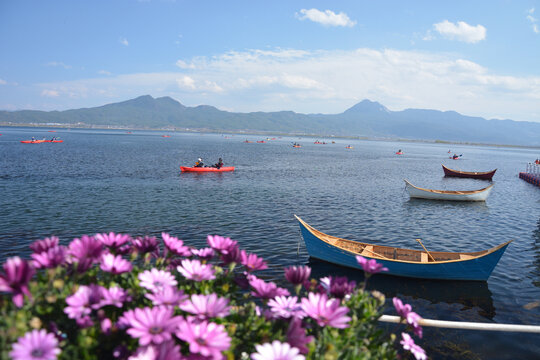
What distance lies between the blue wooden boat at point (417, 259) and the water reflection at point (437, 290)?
27 centimetres

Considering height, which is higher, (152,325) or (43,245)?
(43,245)

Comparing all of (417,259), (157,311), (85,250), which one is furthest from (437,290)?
(85,250)

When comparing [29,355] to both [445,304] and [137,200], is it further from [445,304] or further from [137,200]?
[137,200]

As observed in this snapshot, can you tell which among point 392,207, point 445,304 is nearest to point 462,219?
point 392,207

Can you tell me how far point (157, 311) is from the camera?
2.42m

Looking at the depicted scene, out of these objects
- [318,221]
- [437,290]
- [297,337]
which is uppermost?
[297,337]

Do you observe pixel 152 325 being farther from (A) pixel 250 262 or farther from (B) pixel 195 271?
(A) pixel 250 262

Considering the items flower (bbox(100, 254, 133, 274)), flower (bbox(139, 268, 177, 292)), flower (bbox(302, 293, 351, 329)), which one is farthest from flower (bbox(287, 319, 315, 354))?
flower (bbox(100, 254, 133, 274))

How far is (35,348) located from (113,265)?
0.86 metres

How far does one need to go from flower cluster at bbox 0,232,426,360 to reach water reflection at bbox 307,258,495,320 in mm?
10676

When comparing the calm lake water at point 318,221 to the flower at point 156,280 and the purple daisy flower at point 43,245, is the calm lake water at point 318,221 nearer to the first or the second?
the flower at point 156,280

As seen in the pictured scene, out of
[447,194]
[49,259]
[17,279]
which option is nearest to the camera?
[17,279]

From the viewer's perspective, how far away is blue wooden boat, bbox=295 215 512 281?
1326 cm

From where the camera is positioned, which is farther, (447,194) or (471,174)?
(471,174)
